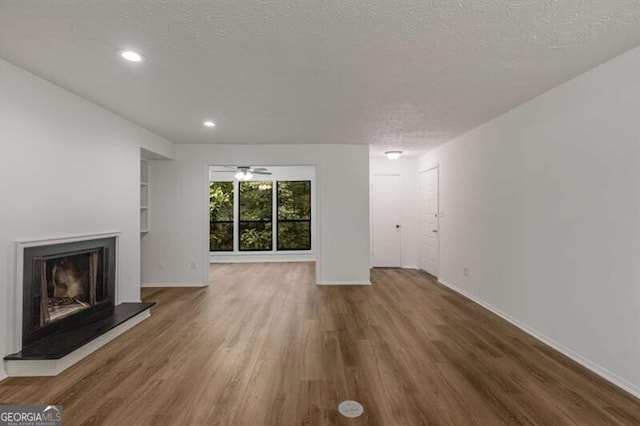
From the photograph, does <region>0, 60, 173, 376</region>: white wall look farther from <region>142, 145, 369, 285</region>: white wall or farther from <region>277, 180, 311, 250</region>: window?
<region>277, 180, 311, 250</region>: window

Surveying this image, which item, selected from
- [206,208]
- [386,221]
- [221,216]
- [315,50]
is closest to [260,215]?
[221,216]

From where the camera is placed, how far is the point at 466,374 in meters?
2.38

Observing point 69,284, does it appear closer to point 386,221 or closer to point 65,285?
point 65,285

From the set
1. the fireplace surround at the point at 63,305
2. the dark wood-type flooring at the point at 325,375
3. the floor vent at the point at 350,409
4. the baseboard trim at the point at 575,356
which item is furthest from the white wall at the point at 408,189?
the fireplace surround at the point at 63,305

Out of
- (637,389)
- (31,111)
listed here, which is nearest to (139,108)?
(31,111)

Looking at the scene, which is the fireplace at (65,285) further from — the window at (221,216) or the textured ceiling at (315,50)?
the window at (221,216)

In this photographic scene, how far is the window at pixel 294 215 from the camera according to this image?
27.0ft

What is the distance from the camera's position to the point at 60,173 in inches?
112

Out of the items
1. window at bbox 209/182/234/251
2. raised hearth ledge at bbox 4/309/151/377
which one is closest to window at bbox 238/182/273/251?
window at bbox 209/182/234/251

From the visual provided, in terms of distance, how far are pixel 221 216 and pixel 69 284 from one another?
5.11 metres

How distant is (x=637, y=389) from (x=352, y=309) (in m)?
2.61

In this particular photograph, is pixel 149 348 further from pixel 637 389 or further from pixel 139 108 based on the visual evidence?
pixel 637 389

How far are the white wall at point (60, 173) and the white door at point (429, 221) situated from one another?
197 inches

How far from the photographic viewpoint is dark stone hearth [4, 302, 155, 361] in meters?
2.39
